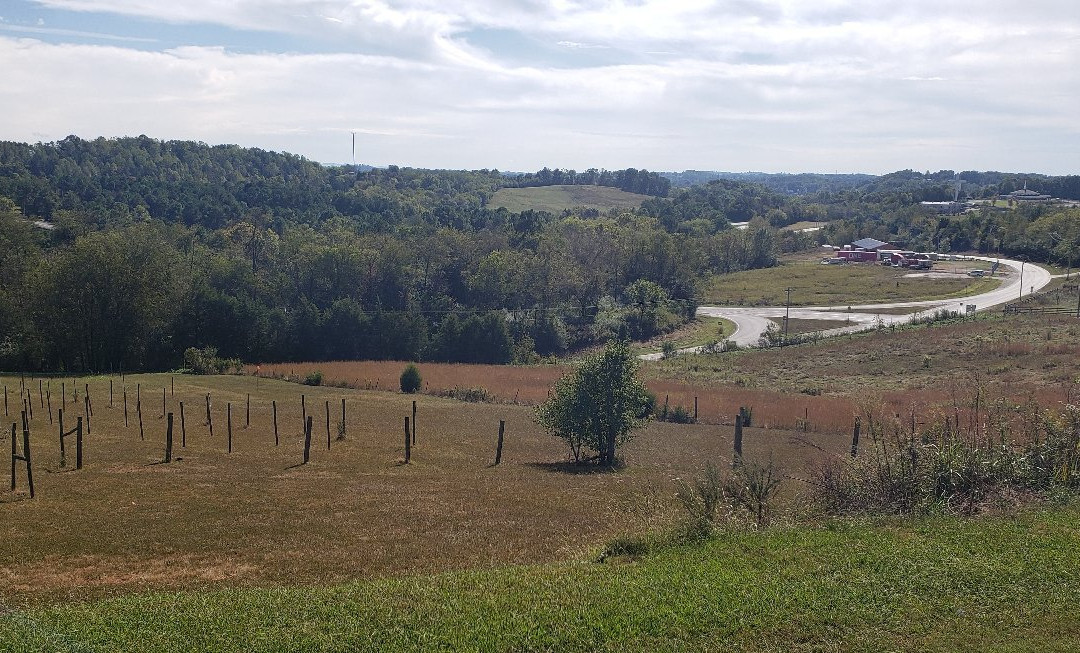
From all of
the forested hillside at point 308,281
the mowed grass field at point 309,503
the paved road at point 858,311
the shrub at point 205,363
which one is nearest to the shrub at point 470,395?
the mowed grass field at point 309,503

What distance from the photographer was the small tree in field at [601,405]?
31344 mm

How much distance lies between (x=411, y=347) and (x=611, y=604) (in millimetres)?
65413

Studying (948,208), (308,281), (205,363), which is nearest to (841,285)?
(308,281)

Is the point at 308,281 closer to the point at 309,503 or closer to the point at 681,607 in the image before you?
the point at 309,503

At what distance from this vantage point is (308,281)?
289 feet

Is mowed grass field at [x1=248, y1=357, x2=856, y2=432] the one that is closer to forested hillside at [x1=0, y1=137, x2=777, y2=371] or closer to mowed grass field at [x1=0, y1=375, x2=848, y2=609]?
mowed grass field at [x1=0, y1=375, x2=848, y2=609]

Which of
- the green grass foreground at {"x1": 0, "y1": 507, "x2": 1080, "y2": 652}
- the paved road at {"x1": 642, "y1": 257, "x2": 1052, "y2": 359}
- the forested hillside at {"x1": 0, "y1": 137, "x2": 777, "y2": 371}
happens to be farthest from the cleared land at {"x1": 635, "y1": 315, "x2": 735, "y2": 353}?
the green grass foreground at {"x1": 0, "y1": 507, "x2": 1080, "y2": 652}

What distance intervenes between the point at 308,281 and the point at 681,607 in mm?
79942

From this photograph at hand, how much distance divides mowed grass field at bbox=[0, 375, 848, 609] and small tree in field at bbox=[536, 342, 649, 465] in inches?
50.1

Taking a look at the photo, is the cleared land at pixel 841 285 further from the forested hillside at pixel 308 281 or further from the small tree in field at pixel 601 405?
the small tree in field at pixel 601 405

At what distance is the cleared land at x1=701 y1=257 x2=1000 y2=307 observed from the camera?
10262cm

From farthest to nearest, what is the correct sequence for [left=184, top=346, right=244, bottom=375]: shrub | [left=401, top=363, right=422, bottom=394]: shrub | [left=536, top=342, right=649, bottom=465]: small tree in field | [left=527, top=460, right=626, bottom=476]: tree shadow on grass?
[left=184, top=346, right=244, bottom=375]: shrub, [left=401, top=363, right=422, bottom=394]: shrub, [left=536, top=342, right=649, bottom=465]: small tree in field, [left=527, top=460, right=626, bottom=476]: tree shadow on grass

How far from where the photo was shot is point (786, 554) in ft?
49.2

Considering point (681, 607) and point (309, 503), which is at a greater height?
point (681, 607)
